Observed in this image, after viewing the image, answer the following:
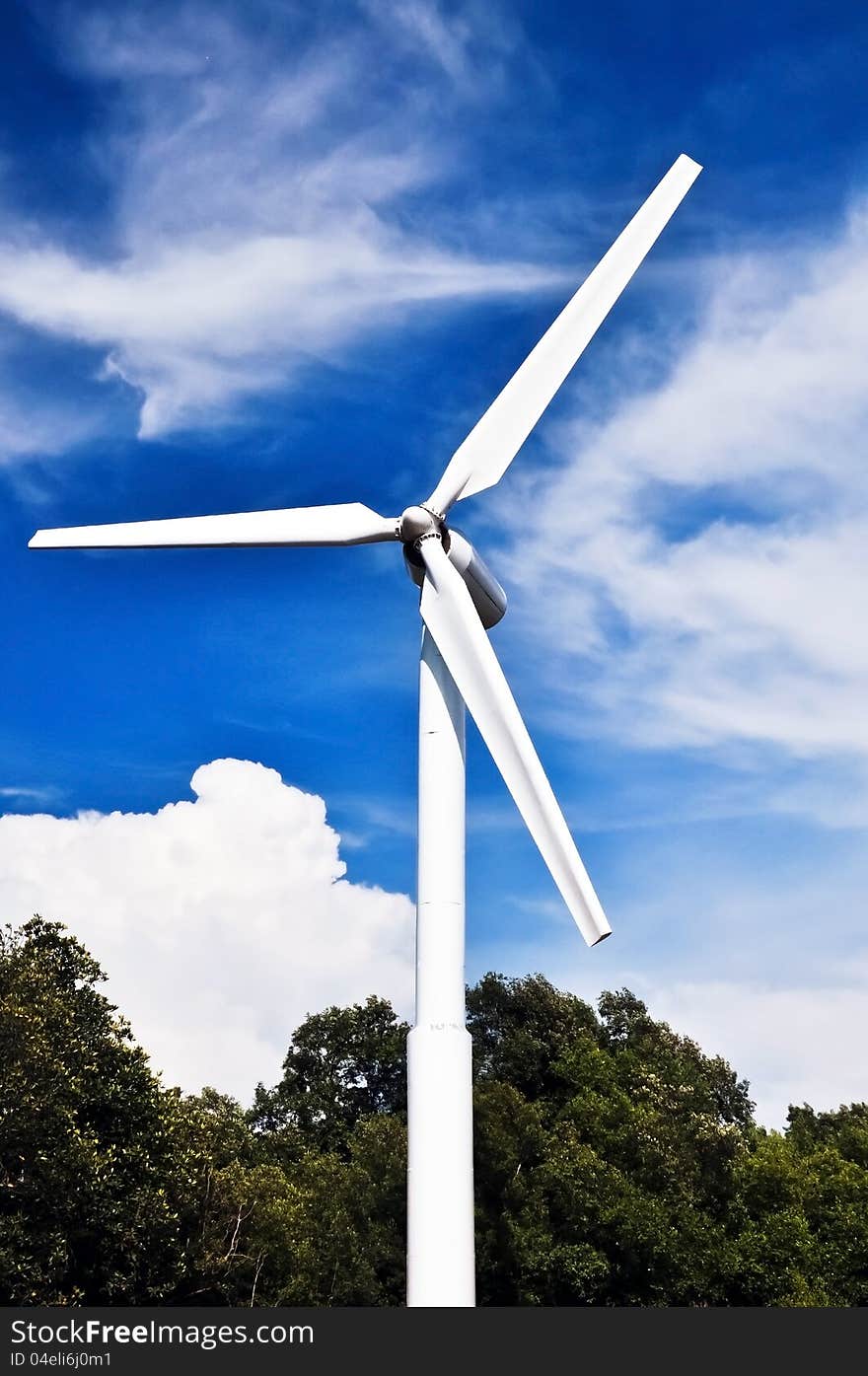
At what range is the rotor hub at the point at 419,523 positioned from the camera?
22.6 meters

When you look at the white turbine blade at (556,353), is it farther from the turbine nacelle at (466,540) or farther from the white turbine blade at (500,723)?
the white turbine blade at (500,723)

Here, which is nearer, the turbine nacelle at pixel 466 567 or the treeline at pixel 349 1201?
the turbine nacelle at pixel 466 567

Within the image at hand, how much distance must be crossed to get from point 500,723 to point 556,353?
7984 millimetres

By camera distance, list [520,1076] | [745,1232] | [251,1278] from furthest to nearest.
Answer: [520,1076], [251,1278], [745,1232]

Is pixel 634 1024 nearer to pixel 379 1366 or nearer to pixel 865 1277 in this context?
pixel 865 1277

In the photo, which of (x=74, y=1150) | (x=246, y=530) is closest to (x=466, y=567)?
(x=246, y=530)

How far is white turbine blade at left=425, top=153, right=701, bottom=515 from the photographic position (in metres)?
24.4

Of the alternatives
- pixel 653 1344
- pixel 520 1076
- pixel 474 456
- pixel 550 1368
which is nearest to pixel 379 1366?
pixel 550 1368

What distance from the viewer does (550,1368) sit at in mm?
22578

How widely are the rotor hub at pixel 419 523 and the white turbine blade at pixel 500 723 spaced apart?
0.22 metres

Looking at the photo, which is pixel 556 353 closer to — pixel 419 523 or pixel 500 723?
pixel 419 523

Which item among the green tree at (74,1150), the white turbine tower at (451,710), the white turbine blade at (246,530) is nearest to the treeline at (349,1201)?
the green tree at (74,1150)

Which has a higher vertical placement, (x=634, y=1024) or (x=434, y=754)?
(x=634, y=1024)

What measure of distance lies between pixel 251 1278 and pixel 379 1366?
1109 inches
